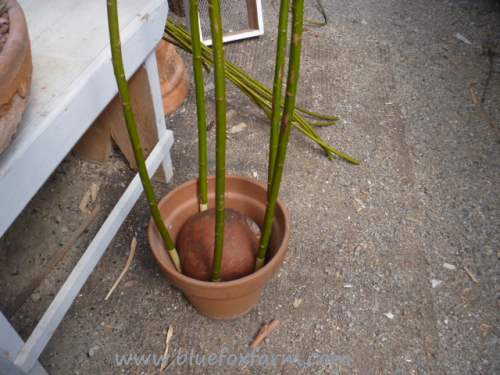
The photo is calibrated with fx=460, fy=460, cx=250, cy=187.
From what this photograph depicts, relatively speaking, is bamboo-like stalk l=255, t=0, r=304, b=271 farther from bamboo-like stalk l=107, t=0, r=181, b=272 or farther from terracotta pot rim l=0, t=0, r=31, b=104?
terracotta pot rim l=0, t=0, r=31, b=104

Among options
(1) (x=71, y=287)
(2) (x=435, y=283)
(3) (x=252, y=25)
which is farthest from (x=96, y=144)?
(2) (x=435, y=283)

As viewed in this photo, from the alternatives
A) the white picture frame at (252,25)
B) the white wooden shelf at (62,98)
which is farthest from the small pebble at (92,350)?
the white picture frame at (252,25)

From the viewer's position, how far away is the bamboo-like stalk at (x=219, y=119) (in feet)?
1.72

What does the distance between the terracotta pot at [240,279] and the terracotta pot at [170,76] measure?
55 centimetres

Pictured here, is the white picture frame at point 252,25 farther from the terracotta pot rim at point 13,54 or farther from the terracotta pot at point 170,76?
the terracotta pot rim at point 13,54

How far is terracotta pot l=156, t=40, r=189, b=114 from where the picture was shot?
1290 millimetres

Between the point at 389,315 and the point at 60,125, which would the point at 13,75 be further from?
the point at 389,315

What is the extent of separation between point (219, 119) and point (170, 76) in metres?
0.80

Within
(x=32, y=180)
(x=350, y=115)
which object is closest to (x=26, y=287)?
(x=32, y=180)

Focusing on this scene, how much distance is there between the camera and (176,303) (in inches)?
37.9

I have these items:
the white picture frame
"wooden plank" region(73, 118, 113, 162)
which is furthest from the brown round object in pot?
the white picture frame

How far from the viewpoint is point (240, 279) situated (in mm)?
745

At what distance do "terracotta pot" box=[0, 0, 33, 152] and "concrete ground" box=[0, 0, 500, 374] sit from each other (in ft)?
1.76

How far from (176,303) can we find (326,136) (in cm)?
64
